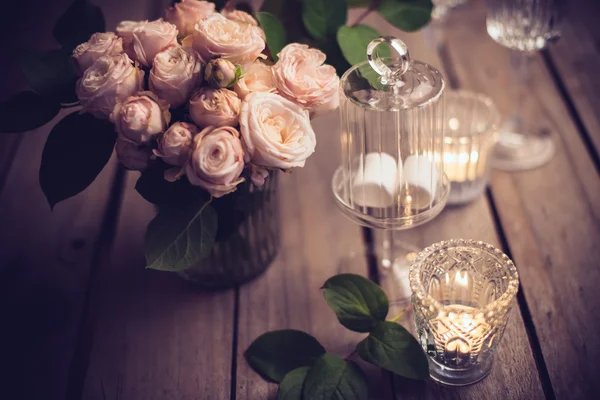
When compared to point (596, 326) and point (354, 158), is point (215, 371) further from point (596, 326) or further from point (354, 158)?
point (596, 326)

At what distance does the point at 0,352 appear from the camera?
2.69 feet

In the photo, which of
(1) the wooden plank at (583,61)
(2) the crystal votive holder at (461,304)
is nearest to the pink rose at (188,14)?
(2) the crystal votive holder at (461,304)

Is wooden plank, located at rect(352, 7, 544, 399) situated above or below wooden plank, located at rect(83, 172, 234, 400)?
above

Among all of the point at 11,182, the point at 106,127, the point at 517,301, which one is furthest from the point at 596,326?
the point at 11,182

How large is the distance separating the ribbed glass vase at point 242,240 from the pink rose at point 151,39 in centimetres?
18

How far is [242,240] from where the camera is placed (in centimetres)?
85

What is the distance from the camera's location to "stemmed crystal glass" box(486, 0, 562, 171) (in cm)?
98

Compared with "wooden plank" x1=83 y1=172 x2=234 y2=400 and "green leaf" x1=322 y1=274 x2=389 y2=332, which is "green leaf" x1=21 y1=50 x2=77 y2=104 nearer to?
"wooden plank" x1=83 y1=172 x2=234 y2=400

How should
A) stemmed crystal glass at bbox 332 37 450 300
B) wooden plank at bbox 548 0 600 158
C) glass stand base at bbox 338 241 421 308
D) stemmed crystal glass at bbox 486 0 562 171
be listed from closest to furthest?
stemmed crystal glass at bbox 332 37 450 300
glass stand base at bbox 338 241 421 308
stemmed crystal glass at bbox 486 0 562 171
wooden plank at bbox 548 0 600 158

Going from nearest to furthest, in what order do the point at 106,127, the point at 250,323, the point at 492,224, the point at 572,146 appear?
the point at 106,127
the point at 250,323
the point at 492,224
the point at 572,146

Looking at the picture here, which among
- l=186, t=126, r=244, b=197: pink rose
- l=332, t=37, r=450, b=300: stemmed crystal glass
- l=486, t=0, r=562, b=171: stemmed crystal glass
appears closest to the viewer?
l=186, t=126, r=244, b=197: pink rose

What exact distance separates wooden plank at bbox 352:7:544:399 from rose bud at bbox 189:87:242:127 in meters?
0.35

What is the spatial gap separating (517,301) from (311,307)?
0.27 meters

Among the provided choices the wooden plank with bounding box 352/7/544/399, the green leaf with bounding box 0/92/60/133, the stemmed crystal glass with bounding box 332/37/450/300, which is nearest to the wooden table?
the wooden plank with bounding box 352/7/544/399
